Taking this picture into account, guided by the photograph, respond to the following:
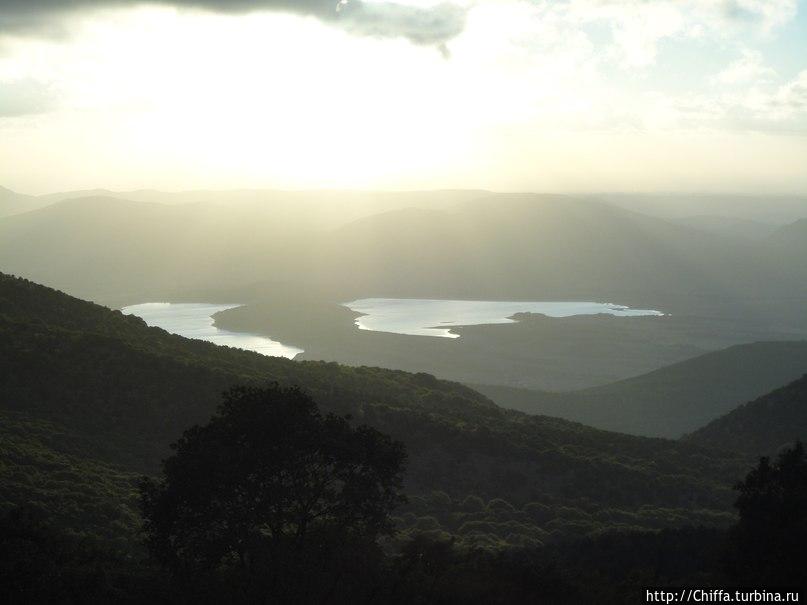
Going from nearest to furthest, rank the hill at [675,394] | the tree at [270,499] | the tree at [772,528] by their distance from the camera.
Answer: the tree at [772,528]
the tree at [270,499]
the hill at [675,394]

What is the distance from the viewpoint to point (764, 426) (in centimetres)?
4978

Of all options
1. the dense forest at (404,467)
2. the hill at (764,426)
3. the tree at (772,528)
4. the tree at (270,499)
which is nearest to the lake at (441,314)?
the hill at (764,426)

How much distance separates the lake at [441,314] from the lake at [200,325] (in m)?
23.8

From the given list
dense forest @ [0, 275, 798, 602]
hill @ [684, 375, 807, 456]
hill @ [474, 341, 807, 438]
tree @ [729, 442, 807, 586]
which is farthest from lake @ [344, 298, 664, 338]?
tree @ [729, 442, 807, 586]

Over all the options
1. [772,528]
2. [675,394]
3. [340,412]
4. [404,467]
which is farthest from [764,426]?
[404,467]

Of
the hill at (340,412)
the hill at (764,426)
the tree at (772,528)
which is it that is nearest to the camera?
the tree at (772,528)

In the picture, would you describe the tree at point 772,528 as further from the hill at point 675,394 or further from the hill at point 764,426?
the hill at point 675,394

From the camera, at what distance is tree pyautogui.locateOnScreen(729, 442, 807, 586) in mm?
14797

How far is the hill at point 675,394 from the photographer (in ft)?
239

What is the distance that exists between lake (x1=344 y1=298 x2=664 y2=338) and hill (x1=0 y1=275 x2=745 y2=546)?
9594 cm

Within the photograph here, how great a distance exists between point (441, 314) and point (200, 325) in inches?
2265

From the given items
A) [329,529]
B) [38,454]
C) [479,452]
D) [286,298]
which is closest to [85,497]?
[38,454]

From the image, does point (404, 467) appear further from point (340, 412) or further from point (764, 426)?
point (764, 426)

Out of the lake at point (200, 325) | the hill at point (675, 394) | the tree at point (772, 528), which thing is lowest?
the hill at point (675, 394)
